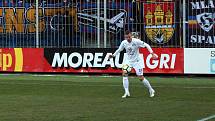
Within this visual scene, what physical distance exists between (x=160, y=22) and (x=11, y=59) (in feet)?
23.3

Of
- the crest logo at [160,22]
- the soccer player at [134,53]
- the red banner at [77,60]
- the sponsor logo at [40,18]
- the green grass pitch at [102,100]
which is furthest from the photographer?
the sponsor logo at [40,18]

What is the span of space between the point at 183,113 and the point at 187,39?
13.5 m

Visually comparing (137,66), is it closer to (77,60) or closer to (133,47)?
(133,47)

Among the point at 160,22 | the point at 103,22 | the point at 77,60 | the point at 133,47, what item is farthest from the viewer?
the point at 103,22

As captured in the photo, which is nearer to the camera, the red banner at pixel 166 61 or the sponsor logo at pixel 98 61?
the red banner at pixel 166 61

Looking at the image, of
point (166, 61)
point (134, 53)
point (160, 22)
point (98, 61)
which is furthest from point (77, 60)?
point (134, 53)

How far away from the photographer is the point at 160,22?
26188 mm

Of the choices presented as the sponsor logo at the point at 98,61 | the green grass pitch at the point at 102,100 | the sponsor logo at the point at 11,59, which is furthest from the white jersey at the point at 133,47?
the sponsor logo at the point at 11,59

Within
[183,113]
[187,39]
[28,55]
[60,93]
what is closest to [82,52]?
[28,55]

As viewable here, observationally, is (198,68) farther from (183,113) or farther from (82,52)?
(183,113)

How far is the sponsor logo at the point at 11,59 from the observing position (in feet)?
85.0

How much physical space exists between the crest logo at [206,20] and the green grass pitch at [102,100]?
3.67 meters

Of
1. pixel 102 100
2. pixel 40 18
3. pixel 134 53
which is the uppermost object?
pixel 40 18

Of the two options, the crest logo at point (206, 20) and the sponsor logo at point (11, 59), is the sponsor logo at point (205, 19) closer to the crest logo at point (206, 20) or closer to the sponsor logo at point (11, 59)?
the crest logo at point (206, 20)
